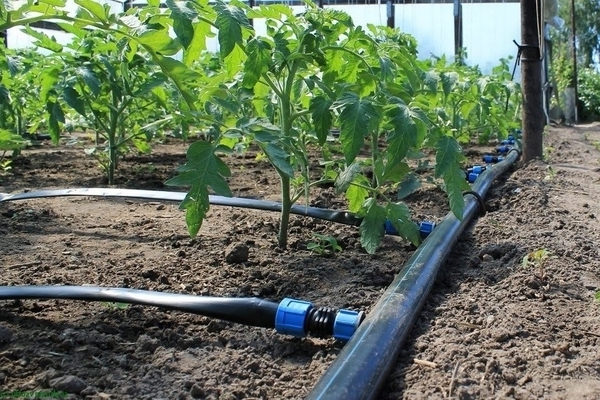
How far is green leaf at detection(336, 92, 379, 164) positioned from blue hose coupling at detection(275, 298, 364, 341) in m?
0.45

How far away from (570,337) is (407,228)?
0.76 metres

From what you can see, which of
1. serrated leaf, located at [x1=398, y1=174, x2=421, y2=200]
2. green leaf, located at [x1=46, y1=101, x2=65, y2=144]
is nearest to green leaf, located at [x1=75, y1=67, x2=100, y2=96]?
green leaf, located at [x1=46, y1=101, x2=65, y2=144]

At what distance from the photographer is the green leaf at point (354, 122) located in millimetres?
1800

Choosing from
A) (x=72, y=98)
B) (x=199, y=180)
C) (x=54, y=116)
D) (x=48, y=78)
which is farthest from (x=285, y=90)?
(x=48, y=78)

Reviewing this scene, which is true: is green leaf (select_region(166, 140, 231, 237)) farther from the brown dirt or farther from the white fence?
the white fence

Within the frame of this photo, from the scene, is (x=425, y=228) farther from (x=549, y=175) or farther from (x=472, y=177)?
(x=549, y=175)

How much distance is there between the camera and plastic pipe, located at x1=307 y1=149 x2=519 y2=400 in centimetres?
119

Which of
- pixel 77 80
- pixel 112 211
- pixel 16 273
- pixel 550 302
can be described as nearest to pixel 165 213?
pixel 112 211

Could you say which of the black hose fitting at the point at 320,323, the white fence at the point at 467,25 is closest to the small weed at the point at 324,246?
the black hose fitting at the point at 320,323

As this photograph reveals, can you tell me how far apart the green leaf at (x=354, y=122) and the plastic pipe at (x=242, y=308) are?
0.46 metres

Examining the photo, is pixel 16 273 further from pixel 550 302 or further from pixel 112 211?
pixel 550 302

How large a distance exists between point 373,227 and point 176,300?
2.53 feet

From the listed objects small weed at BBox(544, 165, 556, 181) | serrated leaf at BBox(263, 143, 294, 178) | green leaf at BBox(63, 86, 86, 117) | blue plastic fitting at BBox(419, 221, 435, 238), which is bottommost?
blue plastic fitting at BBox(419, 221, 435, 238)

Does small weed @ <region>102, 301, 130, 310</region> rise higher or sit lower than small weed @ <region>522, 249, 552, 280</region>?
lower
